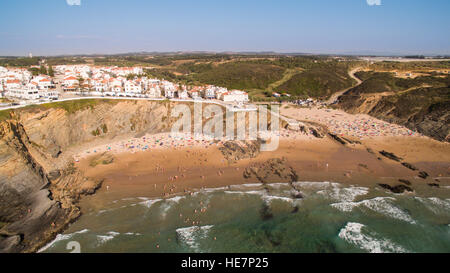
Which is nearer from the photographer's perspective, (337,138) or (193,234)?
(193,234)

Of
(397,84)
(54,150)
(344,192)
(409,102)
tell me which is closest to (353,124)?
(409,102)

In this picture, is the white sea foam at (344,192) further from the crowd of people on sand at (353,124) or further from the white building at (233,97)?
the white building at (233,97)

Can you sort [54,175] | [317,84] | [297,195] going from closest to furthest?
[297,195] < [54,175] < [317,84]

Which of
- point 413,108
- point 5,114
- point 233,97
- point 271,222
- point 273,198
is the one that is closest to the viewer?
point 271,222

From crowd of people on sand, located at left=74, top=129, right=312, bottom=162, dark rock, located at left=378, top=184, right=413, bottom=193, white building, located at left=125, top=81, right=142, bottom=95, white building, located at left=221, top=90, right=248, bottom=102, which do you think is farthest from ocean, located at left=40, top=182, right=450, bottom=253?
white building, located at left=125, top=81, right=142, bottom=95

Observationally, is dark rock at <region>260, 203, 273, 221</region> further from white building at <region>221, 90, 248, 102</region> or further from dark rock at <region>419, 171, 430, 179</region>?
white building at <region>221, 90, 248, 102</region>

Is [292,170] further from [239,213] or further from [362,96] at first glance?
[362,96]

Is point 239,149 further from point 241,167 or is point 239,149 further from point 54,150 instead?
point 54,150

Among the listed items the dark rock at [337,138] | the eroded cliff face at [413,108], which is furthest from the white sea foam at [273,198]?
the eroded cliff face at [413,108]
